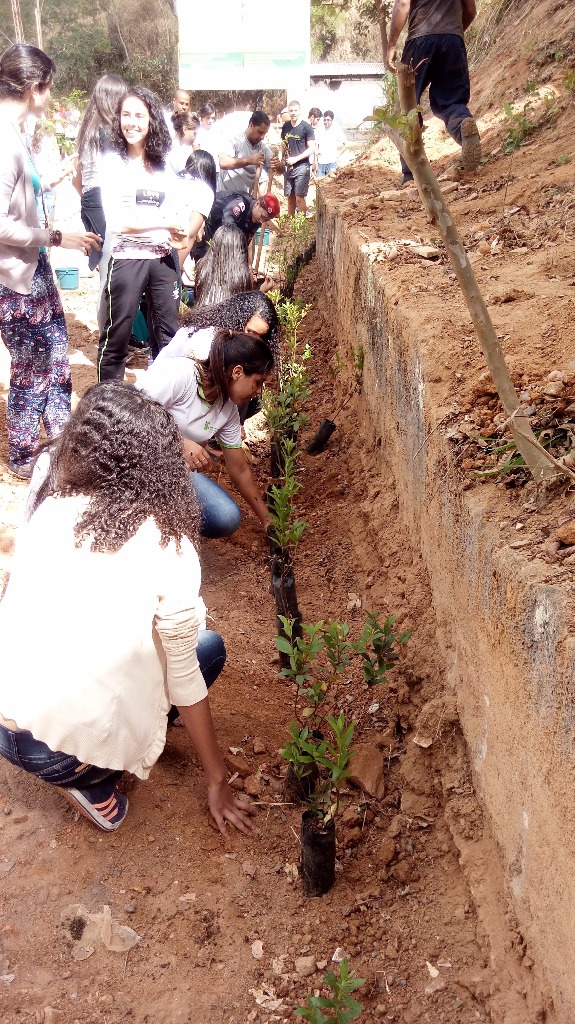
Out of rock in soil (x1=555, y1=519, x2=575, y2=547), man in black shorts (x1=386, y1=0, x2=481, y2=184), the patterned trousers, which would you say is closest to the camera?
rock in soil (x1=555, y1=519, x2=575, y2=547)

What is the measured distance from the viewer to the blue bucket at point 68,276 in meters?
7.99

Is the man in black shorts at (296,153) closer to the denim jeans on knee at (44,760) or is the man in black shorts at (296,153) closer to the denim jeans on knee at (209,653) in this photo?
the denim jeans on knee at (209,653)

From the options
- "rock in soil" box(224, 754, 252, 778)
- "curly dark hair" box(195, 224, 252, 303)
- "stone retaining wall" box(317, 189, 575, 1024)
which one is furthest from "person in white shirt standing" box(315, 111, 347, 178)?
"rock in soil" box(224, 754, 252, 778)

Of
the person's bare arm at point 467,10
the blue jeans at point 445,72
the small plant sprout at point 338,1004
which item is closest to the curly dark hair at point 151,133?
the blue jeans at point 445,72

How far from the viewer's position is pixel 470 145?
5.61 meters

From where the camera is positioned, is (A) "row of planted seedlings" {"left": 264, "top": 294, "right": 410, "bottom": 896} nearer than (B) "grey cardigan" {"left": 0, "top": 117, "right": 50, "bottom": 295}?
Yes

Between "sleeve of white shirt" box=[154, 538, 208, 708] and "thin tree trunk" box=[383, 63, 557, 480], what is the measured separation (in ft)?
2.70

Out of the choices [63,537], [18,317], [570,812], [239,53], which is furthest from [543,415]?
[239,53]

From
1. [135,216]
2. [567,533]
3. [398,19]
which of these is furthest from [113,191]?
[567,533]

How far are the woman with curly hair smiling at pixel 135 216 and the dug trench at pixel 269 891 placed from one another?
227 cm

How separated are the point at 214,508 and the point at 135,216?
1.77m

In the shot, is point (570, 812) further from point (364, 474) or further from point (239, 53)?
point (239, 53)

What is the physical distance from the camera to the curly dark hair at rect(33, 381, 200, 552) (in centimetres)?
195

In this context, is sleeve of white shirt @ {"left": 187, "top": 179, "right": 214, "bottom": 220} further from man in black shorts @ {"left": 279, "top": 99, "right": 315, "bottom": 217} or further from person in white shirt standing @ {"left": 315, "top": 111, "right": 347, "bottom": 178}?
person in white shirt standing @ {"left": 315, "top": 111, "right": 347, "bottom": 178}
